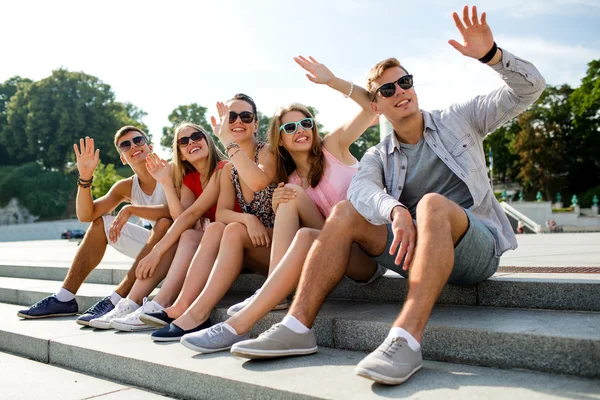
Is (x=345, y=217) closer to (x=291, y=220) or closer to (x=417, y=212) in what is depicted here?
(x=417, y=212)

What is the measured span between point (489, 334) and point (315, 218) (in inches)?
50.9

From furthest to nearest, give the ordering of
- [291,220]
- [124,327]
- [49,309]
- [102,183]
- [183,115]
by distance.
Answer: [183,115], [102,183], [49,309], [124,327], [291,220]

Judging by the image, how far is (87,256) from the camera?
4676 millimetres

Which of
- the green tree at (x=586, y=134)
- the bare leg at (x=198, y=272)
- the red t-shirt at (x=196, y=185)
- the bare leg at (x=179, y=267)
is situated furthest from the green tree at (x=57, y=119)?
the bare leg at (x=198, y=272)

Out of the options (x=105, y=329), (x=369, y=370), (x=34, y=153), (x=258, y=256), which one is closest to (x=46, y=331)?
(x=105, y=329)

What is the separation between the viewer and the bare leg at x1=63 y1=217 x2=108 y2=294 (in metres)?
4.66

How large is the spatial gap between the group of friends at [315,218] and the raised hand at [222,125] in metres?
0.02

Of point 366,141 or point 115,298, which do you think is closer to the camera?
point 115,298

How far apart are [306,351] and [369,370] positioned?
633 mm

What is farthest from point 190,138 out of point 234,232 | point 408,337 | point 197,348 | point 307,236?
point 408,337

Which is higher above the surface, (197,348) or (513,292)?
(513,292)

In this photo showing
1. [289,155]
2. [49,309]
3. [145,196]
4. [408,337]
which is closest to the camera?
[408,337]

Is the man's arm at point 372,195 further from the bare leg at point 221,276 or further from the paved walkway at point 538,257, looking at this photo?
the paved walkway at point 538,257

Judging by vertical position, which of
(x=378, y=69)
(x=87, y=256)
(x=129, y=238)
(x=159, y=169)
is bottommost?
(x=87, y=256)
